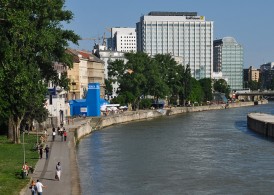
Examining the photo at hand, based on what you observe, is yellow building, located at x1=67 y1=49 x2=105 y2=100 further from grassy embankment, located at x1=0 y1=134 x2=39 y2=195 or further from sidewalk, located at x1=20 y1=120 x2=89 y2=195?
sidewalk, located at x1=20 y1=120 x2=89 y2=195

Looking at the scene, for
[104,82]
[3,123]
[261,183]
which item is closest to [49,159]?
[261,183]

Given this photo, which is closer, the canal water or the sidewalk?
the sidewalk

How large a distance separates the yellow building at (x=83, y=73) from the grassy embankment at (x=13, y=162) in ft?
250

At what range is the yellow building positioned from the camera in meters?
152

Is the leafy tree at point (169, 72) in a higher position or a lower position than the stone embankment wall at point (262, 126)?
higher

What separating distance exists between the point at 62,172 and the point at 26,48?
1840 centimetres

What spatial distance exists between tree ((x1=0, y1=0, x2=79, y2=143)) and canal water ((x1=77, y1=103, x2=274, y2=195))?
943cm

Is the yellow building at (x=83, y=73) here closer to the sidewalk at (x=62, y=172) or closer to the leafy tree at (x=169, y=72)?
the leafy tree at (x=169, y=72)

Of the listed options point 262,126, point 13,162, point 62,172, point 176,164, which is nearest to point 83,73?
point 262,126

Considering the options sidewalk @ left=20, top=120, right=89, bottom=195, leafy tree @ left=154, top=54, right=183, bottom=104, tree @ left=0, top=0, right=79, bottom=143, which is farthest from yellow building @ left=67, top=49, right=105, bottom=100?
sidewalk @ left=20, top=120, right=89, bottom=195

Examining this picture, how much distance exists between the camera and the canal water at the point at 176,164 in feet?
147

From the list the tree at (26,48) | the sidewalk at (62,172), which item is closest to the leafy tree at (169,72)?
the tree at (26,48)

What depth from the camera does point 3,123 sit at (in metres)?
77.3

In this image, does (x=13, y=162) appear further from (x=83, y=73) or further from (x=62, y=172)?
(x=83, y=73)
